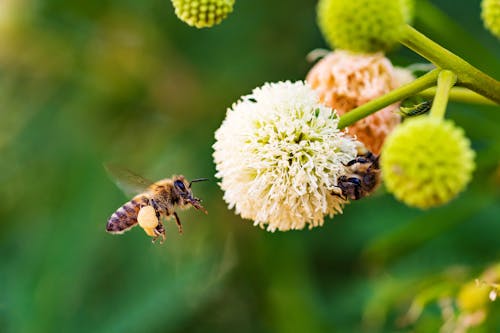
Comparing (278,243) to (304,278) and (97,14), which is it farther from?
(97,14)

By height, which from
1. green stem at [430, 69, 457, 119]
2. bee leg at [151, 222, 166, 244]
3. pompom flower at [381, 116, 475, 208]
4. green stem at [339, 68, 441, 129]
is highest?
bee leg at [151, 222, 166, 244]

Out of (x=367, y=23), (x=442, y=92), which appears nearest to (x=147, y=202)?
(x=367, y=23)

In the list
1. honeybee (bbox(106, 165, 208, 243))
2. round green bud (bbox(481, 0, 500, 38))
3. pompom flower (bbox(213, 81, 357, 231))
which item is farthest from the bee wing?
round green bud (bbox(481, 0, 500, 38))

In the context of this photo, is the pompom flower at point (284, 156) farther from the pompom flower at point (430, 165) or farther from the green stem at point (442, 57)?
the pompom flower at point (430, 165)

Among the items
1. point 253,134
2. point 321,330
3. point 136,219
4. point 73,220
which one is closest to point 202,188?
point 73,220

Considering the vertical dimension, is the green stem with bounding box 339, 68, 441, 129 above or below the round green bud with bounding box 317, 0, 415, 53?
below

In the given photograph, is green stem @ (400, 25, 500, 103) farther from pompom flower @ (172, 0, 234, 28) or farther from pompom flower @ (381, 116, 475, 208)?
pompom flower @ (172, 0, 234, 28)
